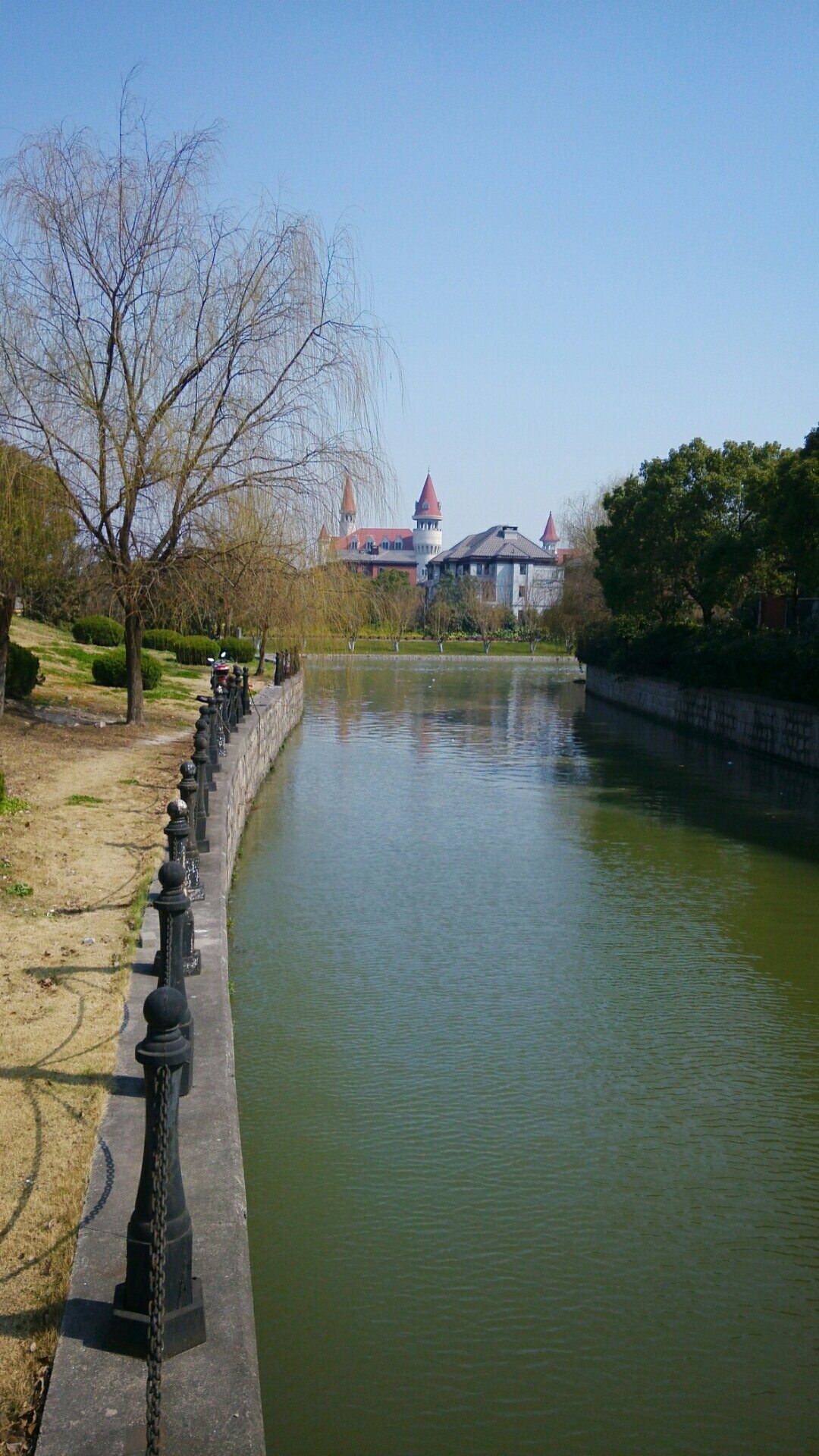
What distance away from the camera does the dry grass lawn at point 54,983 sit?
155 inches

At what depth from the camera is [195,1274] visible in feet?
12.9

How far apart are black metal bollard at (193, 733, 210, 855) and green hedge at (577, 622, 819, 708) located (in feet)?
49.2

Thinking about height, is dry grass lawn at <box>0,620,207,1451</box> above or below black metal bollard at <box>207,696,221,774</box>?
below

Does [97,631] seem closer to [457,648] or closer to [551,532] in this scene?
[457,648]

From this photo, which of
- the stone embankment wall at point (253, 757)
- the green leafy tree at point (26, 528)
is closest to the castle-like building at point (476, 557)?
the stone embankment wall at point (253, 757)

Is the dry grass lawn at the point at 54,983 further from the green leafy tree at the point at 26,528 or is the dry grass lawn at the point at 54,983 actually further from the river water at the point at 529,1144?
the green leafy tree at the point at 26,528

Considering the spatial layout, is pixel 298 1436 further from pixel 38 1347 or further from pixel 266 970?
pixel 266 970

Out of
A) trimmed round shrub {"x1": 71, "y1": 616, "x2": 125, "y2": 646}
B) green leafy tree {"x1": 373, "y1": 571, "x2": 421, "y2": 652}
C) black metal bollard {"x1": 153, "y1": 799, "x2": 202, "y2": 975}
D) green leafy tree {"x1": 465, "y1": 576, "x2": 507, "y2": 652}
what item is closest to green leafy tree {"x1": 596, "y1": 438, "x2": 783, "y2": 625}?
green leafy tree {"x1": 373, "y1": 571, "x2": 421, "y2": 652}

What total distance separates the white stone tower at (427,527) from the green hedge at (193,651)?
95969mm

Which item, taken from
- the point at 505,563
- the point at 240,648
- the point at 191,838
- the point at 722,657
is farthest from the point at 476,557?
the point at 191,838

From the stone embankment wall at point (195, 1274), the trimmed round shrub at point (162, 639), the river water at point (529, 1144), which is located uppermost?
the trimmed round shrub at point (162, 639)

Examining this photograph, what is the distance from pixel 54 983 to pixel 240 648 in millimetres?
33652

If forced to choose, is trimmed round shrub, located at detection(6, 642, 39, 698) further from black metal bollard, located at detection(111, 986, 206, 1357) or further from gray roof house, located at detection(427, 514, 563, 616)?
gray roof house, located at detection(427, 514, 563, 616)

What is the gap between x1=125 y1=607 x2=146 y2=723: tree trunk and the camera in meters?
19.2
